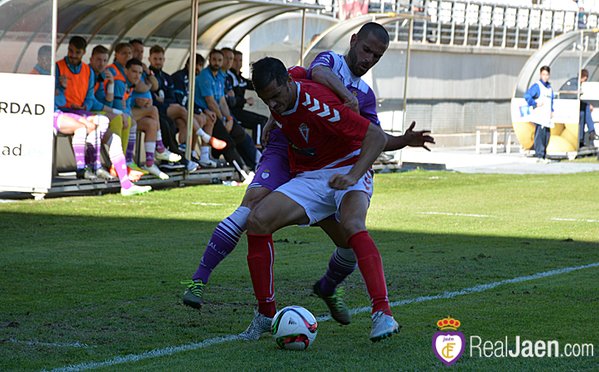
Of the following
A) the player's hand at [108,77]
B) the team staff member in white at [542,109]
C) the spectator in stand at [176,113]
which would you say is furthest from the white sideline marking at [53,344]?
the team staff member in white at [542,109]

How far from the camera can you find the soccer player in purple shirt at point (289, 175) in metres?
6.88

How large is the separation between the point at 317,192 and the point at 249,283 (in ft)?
7.38

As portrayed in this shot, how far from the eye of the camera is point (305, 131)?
263 inches

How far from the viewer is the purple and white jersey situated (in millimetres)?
7352

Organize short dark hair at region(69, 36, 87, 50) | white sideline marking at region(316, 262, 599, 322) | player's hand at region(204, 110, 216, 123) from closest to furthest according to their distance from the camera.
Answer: white sideline marking at region(316, 262, 599, 322) < short dark hair at region(69, 36, 87, 50) < player's hand at region(204, 110, 216, 123)

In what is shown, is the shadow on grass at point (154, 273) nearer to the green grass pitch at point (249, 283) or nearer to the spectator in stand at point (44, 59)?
the green grass pitch at point (249, 283)

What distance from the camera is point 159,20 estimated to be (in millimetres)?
19359

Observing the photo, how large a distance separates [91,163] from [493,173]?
8.92 meters

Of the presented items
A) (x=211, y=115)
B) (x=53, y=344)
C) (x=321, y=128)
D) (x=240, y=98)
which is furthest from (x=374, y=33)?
(x=240, y=98)

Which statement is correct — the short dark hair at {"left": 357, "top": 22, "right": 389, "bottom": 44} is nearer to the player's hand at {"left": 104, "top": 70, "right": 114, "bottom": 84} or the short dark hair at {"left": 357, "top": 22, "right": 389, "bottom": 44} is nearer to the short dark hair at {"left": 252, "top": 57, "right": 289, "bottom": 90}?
the short dark hair at {"left": 252, "top": 57, "right": 289, "bottom": 90}

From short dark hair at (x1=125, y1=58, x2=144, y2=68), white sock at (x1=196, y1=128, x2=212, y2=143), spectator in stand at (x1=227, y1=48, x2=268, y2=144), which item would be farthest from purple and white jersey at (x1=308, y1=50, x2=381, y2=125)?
spectator in stand at (x1=227, y1=48, x2=268, y2=144)

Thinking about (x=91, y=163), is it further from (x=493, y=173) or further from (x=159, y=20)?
(x=493, y=173)

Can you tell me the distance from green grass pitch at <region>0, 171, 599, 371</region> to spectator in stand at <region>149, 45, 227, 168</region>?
1.95 m

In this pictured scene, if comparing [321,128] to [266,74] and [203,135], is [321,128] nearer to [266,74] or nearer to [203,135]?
[266,74]
